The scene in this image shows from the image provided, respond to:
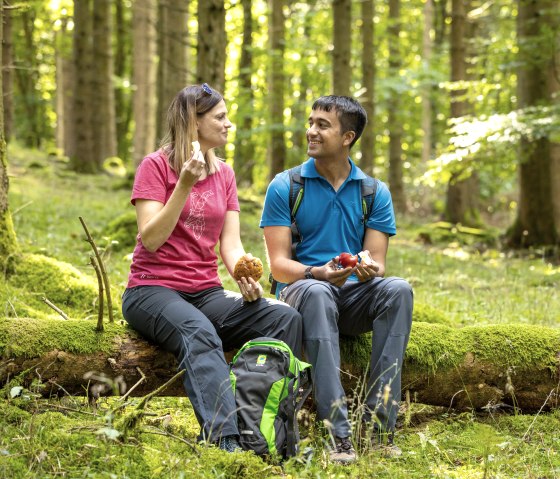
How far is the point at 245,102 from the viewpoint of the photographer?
1731 centimetres

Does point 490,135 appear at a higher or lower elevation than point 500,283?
higher

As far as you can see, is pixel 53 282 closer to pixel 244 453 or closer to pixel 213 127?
pixel 213 127

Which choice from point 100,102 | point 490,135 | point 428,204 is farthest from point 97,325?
point 428,204

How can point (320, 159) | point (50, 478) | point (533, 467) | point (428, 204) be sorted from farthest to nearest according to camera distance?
point (428, 204)
point (320, 159)
point (533, 467)
point (50, 478)

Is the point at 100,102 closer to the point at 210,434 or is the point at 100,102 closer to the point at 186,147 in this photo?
the point at 186,147

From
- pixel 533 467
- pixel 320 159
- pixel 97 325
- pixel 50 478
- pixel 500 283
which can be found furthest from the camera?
pixel 500 283

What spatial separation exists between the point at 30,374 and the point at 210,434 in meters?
1.18

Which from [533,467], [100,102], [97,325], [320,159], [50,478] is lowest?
[533,467]

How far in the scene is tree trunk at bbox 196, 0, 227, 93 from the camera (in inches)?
360

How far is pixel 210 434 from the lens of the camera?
345 cm

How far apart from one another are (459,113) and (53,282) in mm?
11351

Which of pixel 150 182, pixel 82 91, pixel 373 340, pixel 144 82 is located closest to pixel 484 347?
pixel 373 340

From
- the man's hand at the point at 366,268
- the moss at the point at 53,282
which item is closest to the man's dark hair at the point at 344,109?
the man's hand at the point at 366,268

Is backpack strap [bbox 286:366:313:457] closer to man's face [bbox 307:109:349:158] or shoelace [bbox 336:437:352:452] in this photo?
shoelace [bbox 336:437:352:452]
